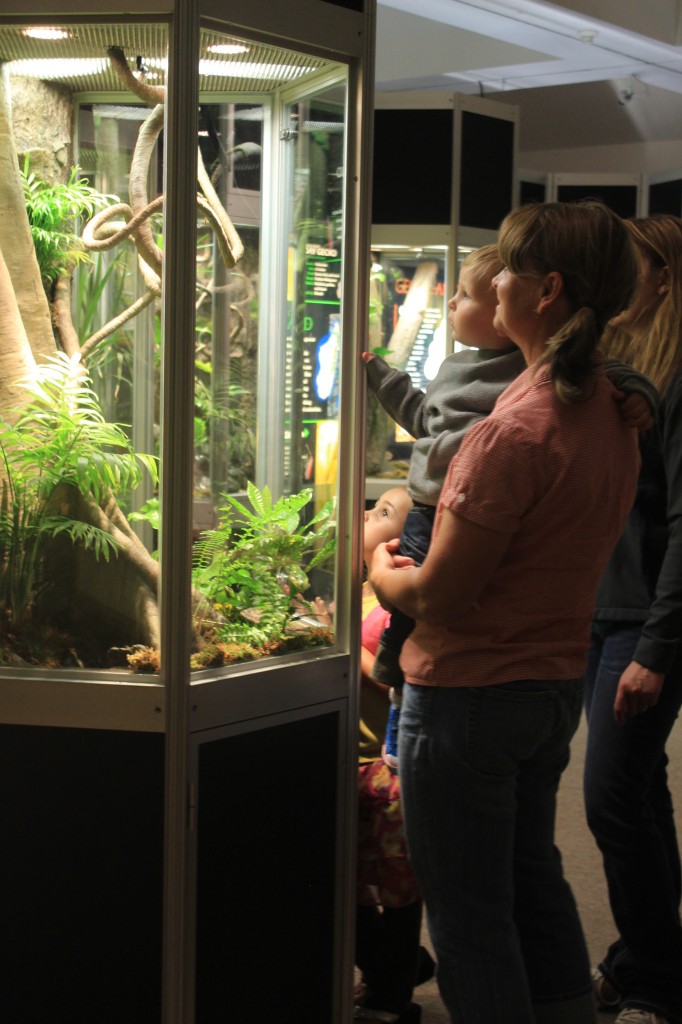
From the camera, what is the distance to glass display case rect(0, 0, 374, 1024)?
75.2 inches

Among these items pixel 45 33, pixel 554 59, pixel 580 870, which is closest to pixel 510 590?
pixel 45 33

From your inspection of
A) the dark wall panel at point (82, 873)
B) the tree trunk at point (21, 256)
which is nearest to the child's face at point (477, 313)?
the tree trunk at point (21, 256)

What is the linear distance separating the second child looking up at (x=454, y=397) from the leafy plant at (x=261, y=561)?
18 centimetres

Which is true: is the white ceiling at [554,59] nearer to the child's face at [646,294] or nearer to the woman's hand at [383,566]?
the child's face at [646,294]

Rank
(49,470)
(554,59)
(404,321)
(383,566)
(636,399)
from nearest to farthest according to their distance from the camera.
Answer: (636,399)
(383,566)
(49,470)
(404,321)
(554,59)

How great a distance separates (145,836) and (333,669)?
0.46 meters

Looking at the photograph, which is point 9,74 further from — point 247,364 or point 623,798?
point 623,798

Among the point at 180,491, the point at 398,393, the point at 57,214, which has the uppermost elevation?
the point at 57,214

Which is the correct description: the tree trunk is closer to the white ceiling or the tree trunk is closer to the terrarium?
the terrarium

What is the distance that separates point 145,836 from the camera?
6.34 ft

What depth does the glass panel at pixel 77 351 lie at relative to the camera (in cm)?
194

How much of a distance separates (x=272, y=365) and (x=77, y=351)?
363 millimetres

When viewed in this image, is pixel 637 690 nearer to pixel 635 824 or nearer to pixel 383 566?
pixel 635 824

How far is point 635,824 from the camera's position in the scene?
7.77 ft
